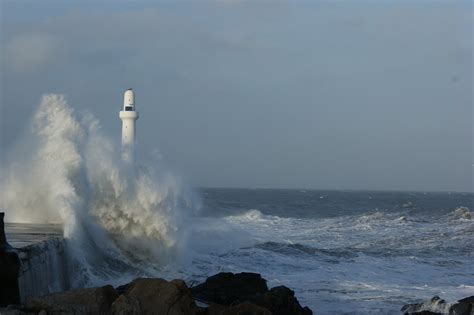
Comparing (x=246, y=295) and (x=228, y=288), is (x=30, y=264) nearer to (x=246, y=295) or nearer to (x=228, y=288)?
(x=228, y=288)

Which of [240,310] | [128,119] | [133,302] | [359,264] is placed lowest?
[359,264]

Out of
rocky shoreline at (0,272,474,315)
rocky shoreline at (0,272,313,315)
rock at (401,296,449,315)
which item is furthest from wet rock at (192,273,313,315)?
rock at (401,296,449,315)

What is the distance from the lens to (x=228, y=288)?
1084cm

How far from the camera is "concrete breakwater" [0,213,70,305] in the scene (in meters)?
8.77

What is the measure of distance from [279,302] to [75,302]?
2.81 meters

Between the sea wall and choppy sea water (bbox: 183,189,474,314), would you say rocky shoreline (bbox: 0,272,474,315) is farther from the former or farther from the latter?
choppy sea water (bbox: 183,189,474,314)

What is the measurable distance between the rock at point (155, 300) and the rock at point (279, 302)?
1613mm

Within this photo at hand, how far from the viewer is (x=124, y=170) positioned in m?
18.7

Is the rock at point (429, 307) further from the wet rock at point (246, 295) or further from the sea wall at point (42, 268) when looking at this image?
the sea wall at point (42, 268)

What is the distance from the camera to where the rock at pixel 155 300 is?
7.64 meters

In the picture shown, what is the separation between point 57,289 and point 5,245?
8.32 feet

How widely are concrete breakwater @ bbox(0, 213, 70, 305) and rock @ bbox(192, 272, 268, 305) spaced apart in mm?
2146

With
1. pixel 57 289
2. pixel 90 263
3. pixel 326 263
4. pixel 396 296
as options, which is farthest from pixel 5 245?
pixel 326 263

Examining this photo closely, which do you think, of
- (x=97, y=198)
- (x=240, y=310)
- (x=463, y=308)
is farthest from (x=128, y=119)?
(x=240, y=310)
